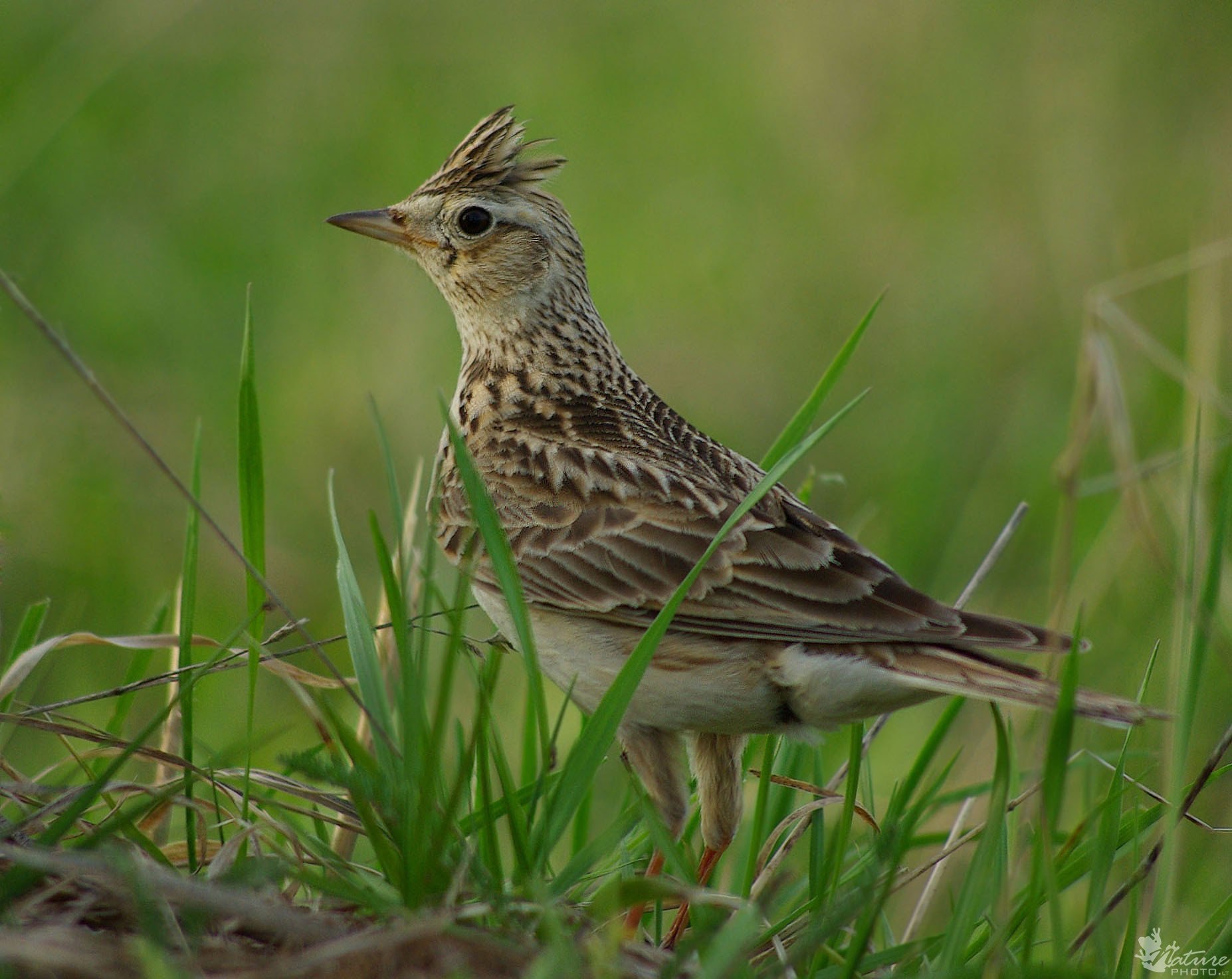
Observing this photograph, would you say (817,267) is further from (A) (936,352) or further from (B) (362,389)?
(B) (362,389)

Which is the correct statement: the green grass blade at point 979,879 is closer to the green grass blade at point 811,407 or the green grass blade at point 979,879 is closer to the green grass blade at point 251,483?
the green grass blade at point 811,407

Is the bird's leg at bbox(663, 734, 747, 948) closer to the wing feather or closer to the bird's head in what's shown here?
the wing feather

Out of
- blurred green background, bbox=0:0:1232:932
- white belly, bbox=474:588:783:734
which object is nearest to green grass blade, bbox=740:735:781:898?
white belly, bbox=474:588:783:734

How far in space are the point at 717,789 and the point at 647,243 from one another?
669cm

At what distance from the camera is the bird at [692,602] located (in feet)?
12.6

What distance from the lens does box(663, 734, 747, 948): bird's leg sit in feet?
14.0

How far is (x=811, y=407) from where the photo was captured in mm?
4180

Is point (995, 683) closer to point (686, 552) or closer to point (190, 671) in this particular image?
point (686, 552)

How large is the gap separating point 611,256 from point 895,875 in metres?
7.84

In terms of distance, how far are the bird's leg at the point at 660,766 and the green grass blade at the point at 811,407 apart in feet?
2.61

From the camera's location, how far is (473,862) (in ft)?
9.95

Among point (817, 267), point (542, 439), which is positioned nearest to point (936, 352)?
point (817, 267)

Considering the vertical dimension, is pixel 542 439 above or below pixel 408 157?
below

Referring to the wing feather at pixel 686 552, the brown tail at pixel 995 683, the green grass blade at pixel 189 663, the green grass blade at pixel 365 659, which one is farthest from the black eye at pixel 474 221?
the brown tail at pixel 995 683
